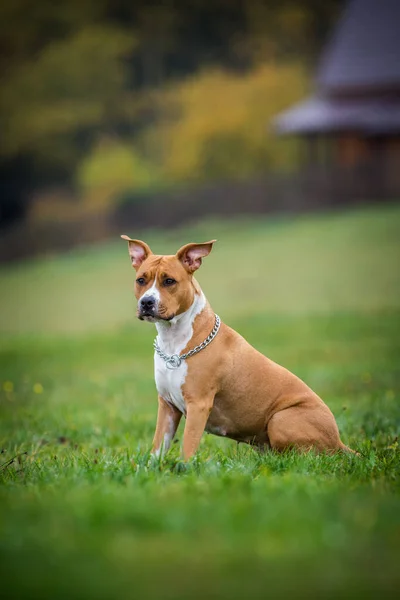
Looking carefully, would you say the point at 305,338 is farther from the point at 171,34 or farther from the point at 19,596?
the point at 171,34

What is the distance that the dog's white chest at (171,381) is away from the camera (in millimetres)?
5918

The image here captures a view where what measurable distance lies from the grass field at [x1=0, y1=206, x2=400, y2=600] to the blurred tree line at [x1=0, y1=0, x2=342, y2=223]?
29.0m

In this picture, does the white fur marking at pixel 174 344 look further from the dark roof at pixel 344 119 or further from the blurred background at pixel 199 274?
the dark roof at pixel 344 119

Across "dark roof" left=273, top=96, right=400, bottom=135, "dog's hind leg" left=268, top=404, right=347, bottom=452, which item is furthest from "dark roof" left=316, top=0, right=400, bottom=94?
"dog's hind leg" left=268, top=404, right=347, bottom=452

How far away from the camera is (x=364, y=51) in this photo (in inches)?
1591

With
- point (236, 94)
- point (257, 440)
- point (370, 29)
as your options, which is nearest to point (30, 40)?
point (236, 94)

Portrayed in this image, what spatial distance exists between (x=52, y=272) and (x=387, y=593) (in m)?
27.6

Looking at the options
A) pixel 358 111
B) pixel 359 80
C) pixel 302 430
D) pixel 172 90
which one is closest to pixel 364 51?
pixel 359 80

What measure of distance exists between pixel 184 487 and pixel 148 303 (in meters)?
1.45

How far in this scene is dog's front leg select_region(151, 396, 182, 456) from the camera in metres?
6.16

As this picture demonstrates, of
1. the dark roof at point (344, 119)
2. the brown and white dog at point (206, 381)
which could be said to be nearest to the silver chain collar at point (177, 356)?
the brown and white dog at point (206, 381)

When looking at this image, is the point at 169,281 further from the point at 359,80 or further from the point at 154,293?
the point at 359,80

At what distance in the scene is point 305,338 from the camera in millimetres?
16234

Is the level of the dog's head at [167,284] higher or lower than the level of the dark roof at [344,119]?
lower
